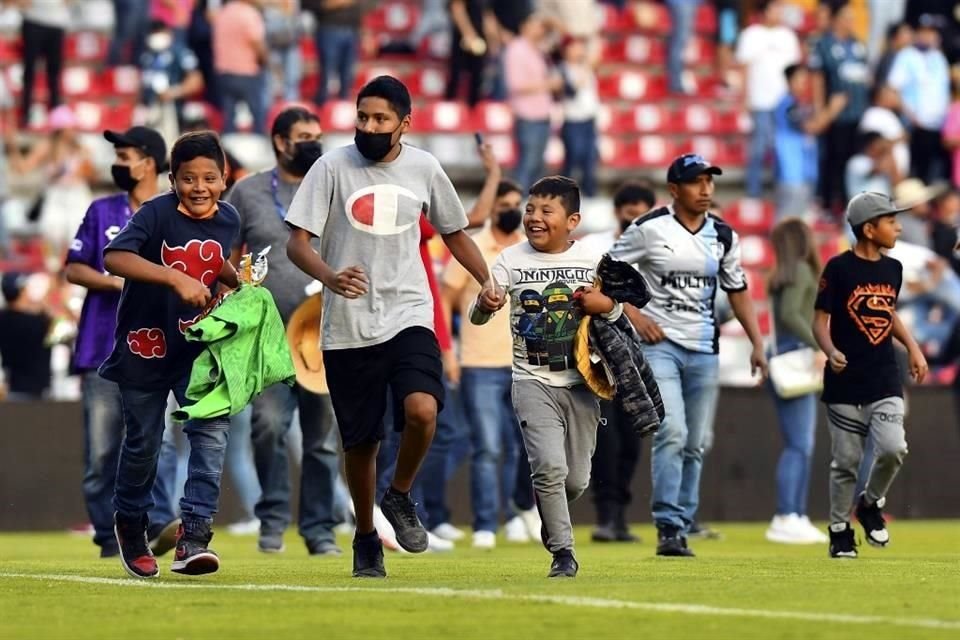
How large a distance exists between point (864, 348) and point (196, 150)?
13.2 ft

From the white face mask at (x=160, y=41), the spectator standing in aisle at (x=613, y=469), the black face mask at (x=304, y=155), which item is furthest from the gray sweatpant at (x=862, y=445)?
the white face mask at (x=160, y=41)

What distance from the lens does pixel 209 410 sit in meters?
8.98

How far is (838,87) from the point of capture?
24359 mm

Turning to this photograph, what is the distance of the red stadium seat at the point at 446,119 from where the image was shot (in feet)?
80.4

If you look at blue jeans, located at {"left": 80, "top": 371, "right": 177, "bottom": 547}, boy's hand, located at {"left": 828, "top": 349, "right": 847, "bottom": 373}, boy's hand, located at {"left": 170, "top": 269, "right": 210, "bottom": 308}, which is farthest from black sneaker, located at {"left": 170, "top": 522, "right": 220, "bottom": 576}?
boy's hand, located at {"left": 828, "top": 349, "right": 847, "bottom": 373}

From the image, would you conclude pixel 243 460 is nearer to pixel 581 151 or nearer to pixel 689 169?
pixel 689 169

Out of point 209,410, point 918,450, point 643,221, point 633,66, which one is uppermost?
point 633,66

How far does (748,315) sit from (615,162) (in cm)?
1336

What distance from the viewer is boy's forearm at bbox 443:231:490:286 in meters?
9.24

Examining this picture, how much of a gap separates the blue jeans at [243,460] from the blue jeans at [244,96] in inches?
294

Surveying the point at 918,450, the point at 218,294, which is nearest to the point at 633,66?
the point at 918,450

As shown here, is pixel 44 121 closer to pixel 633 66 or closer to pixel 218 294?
pixel 633 66

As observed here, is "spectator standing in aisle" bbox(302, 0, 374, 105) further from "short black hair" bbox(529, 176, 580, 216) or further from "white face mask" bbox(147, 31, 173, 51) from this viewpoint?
"short black hair" bbox(529, 176, 580, 216)

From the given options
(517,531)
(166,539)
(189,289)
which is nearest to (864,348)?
(166,539)
